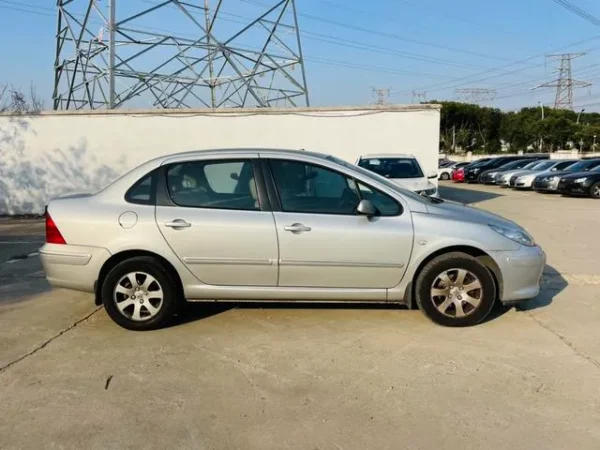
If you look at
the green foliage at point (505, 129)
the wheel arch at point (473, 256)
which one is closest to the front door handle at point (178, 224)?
the wheel arch at point (473, 256)

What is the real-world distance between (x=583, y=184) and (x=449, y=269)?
Answer: 1593 centimetres

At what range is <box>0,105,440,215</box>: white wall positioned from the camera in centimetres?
1380

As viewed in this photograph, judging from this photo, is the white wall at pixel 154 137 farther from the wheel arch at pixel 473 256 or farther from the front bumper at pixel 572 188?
the wheel arch at pixel 473 256

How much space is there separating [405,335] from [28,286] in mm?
4679

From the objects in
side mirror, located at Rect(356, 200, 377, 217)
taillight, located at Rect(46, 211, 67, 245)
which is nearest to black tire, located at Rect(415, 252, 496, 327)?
side mirror, located at Rect(356, 200, 377, 217)

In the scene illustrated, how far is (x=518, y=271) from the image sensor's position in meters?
4.57

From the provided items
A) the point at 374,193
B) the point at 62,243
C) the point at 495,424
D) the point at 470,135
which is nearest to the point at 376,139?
the point at 374,193

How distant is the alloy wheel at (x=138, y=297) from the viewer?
4586mm

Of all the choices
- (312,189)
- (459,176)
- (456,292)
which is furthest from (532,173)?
(312,189)

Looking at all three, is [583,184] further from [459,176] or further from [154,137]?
[154,137]

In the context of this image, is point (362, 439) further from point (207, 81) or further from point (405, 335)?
point (207, 81)

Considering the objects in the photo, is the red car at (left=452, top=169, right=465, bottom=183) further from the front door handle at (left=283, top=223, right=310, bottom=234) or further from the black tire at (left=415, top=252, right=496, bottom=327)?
the front door handle at (left=283, top=223, right=310, bottom=234)

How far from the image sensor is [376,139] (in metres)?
14.2

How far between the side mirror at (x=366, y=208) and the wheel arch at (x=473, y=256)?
2.09ft
